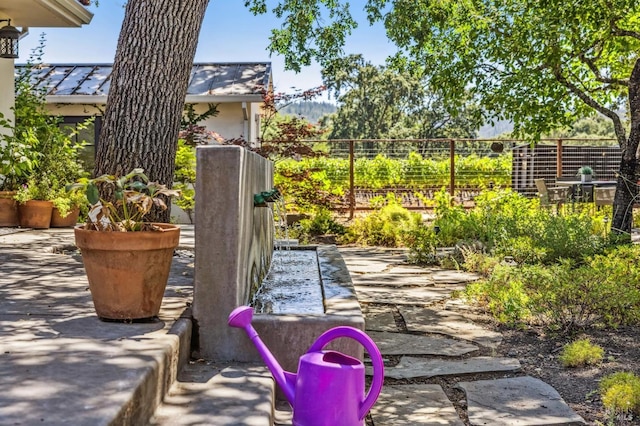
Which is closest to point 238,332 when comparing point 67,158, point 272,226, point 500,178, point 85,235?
point 85,235

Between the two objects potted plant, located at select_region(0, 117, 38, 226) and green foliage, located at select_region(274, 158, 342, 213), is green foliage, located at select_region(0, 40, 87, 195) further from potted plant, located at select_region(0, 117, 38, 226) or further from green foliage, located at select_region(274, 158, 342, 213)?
green foliage, located at select_region(274, 158, 342, 213)

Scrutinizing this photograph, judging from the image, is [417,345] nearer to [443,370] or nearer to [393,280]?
[443,370]

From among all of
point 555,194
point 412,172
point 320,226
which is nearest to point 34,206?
point 320,226

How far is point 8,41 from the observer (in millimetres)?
8406

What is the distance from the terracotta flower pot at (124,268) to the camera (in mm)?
3172

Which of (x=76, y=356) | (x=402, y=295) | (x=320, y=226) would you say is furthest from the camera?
(x=320, y=226)

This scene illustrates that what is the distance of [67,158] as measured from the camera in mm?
9055

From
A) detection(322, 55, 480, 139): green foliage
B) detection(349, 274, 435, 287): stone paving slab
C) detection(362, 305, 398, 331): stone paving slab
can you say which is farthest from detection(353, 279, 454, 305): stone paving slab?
detection(322, 55, 480, 139): green foliage

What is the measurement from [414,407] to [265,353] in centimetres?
89

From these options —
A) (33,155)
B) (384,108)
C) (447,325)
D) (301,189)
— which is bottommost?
(447,325)

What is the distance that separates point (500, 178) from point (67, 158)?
1134cm

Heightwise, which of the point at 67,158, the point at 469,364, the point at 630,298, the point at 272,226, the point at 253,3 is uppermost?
the point at 253,3

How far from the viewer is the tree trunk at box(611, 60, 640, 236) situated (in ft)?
25.2

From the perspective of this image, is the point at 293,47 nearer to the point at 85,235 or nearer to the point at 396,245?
the point at 396,245
